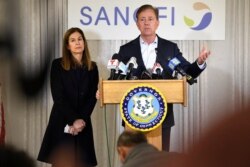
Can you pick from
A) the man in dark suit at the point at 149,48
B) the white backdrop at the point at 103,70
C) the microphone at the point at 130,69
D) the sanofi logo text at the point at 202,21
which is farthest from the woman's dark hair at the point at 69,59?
the sanofi logo text at the point at 202,21

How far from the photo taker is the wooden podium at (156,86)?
241 centimetres

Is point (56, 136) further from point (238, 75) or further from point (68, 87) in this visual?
point (238, 75)

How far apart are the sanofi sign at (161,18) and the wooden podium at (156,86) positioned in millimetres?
1388

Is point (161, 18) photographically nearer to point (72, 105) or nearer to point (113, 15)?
point (113, 15)

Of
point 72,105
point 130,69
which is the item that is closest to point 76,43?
point 72,105

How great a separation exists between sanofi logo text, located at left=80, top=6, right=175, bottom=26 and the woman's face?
2.09 ft

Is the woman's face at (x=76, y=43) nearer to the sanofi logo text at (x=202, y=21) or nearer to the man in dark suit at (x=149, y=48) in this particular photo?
the man in dark suit at (x=149, y=48)

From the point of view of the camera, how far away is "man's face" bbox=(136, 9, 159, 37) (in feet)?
10.3

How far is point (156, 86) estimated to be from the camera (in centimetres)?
241

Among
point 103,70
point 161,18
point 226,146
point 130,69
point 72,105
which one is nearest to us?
point 226,146

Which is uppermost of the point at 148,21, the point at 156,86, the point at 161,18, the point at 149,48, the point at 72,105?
the point at 161,18

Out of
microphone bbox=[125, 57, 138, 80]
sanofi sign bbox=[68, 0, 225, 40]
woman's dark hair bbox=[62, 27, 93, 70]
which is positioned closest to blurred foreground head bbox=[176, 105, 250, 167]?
microphone bbox=[125, 57, 138, 80]

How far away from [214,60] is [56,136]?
167cm

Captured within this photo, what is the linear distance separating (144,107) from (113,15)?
5.29 feet
